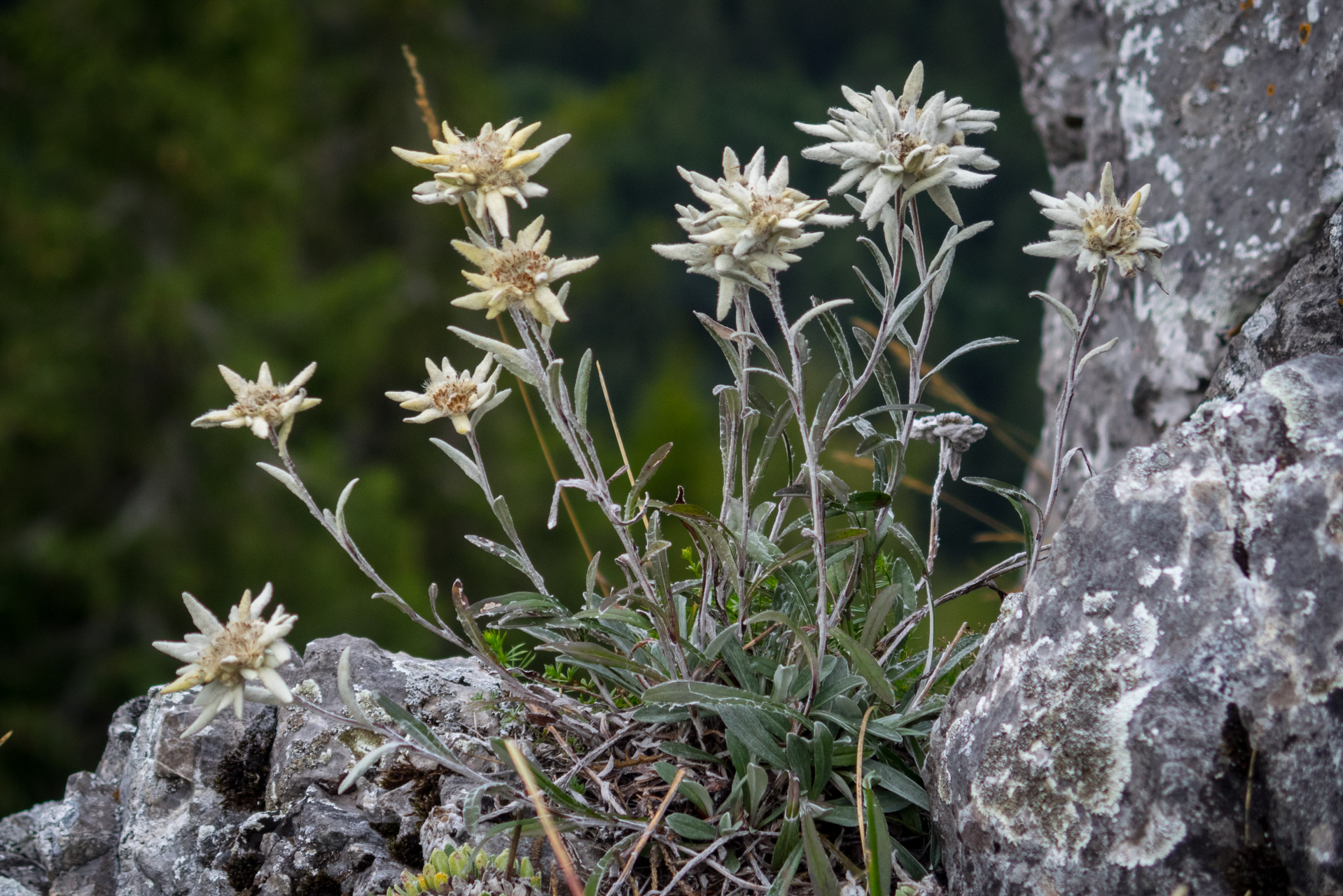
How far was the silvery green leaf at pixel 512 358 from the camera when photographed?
1.71 meters

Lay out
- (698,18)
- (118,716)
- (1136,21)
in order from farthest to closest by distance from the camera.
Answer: (698,18) < (1136,21) < (118,716)

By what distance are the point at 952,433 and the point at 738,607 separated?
53cm

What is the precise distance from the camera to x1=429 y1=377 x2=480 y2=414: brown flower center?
1.76 meters

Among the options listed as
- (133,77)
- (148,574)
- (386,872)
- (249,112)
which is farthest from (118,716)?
(249,112)

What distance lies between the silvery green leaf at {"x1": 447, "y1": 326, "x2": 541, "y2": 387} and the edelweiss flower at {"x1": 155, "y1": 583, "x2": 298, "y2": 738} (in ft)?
1.71

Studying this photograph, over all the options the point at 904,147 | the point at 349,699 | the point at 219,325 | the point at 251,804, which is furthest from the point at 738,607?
the point at 219,325

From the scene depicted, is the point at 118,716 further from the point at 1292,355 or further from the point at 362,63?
the point at 362,63

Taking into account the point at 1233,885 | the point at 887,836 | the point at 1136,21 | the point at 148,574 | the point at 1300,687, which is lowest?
the point at 148,574

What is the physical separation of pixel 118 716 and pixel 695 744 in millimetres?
1580

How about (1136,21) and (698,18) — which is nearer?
(1136,21)

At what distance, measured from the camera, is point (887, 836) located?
1616 millimetres

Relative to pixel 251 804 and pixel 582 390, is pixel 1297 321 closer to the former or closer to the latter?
pixel 582 390

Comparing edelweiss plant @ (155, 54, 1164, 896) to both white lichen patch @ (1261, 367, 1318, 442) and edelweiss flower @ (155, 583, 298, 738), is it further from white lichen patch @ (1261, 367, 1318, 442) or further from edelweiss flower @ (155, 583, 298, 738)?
white lichen patch @ (1261, 367, 1318, 442)

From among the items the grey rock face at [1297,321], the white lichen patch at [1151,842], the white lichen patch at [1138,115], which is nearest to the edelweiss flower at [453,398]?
the white lichen patch at [1151,842]
